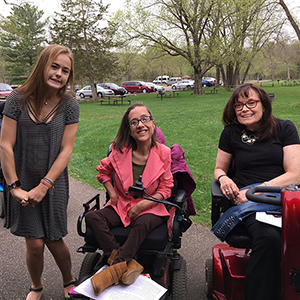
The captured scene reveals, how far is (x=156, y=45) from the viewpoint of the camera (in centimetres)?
2497

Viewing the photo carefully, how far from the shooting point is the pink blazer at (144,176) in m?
2.59

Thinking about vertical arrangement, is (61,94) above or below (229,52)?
below

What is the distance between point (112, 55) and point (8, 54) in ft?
61.6

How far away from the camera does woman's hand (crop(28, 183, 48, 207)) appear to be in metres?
2.23

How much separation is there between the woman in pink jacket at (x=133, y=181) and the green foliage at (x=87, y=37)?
80.0 ft

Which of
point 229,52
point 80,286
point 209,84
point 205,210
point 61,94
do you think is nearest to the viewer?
point 80,286

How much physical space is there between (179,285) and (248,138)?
4.58 ft

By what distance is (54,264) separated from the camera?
3186 mm

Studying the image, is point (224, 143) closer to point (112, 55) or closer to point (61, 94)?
point (61, 94)


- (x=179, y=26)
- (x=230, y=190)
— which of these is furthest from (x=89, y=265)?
(x=179, y=26)

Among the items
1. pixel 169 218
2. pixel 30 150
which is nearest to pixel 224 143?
pixel 169 218

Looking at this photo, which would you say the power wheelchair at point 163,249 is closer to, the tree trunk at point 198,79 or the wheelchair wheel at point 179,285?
the wheelchair wheel at point 179,285

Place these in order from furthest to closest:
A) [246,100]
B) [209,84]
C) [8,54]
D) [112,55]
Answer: [209,84], [8,54], [112,55], [246,100]

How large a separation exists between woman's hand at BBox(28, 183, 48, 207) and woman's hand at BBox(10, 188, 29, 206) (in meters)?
0.03
